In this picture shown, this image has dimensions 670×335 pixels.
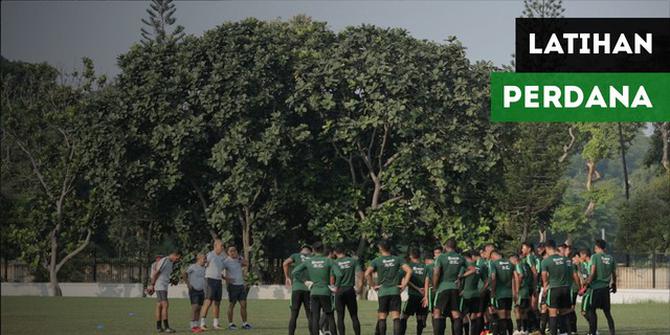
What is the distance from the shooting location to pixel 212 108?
44406 mm

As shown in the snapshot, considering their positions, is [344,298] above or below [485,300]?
above

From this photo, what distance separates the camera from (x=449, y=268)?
22109 millimetres

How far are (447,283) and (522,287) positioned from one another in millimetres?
3788

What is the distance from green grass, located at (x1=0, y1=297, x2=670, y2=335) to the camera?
26.7m

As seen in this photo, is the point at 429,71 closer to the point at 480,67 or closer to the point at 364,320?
the point at 480,67

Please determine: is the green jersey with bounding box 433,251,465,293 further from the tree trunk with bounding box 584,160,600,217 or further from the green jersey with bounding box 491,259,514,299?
the tree trunk with bounding box 584,160,600,217

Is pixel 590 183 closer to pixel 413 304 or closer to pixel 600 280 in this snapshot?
pixel 600 280

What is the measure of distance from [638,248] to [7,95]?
3253cm

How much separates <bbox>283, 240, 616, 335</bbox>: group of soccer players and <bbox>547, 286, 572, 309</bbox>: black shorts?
2cm

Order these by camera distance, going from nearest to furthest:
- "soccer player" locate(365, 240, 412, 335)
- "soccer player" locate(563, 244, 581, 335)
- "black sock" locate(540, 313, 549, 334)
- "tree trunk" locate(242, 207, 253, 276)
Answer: "soccer player" locate(365, 240, 412, 335)
"soccer player" locate(563, 244, 581, 335)
"black sock" locate(540, 313, 549, 334)
"tree trunk" locate(242, 207, 253, 276)

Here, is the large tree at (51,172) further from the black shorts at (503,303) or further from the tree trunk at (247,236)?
the black shorts at (503,303)

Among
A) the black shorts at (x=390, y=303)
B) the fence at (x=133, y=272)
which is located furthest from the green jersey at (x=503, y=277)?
the fence at (x=133, y=272)

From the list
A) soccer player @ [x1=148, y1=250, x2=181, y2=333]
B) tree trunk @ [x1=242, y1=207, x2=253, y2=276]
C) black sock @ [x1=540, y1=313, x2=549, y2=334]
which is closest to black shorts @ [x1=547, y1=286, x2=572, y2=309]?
black sock @ [x1=540, y1=313, x2=549, y2=334]

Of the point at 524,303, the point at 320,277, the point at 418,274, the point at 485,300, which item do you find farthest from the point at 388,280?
the point at 524,303
